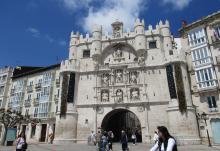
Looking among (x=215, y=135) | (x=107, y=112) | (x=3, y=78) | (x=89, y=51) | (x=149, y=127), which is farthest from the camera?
(x=3, y=78)

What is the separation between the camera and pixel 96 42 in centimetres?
3694

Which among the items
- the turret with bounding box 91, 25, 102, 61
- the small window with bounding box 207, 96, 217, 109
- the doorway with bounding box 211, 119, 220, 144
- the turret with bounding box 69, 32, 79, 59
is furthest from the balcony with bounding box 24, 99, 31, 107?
the doorway with bounding box 211, 119, 220, 144

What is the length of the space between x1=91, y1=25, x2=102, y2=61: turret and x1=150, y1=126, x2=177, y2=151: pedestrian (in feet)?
104

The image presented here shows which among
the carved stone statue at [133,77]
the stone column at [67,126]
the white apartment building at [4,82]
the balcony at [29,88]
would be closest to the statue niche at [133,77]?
the carved stone statue at [133,77]

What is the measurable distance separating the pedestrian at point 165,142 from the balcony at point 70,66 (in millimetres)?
31396

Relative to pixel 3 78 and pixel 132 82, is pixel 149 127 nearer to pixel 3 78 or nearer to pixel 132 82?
pixel 132 82

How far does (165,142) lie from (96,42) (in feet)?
109

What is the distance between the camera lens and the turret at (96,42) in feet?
119

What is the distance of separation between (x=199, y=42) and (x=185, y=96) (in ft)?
30.7

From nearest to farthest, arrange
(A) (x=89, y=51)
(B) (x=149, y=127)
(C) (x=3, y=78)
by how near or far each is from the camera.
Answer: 1. (B) (x=149, y=127)
2. (A) (x=89, y=51)
3. (C) (x=3, y=78)

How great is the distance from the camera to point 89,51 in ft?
124

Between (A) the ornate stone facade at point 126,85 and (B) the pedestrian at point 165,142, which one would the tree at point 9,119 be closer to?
(A) the ornate stone facade at point 126,85

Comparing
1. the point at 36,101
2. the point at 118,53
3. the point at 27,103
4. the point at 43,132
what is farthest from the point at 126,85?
the point at 27,103

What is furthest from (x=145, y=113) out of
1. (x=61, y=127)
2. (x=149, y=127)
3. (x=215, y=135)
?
(x=61, y=127)
